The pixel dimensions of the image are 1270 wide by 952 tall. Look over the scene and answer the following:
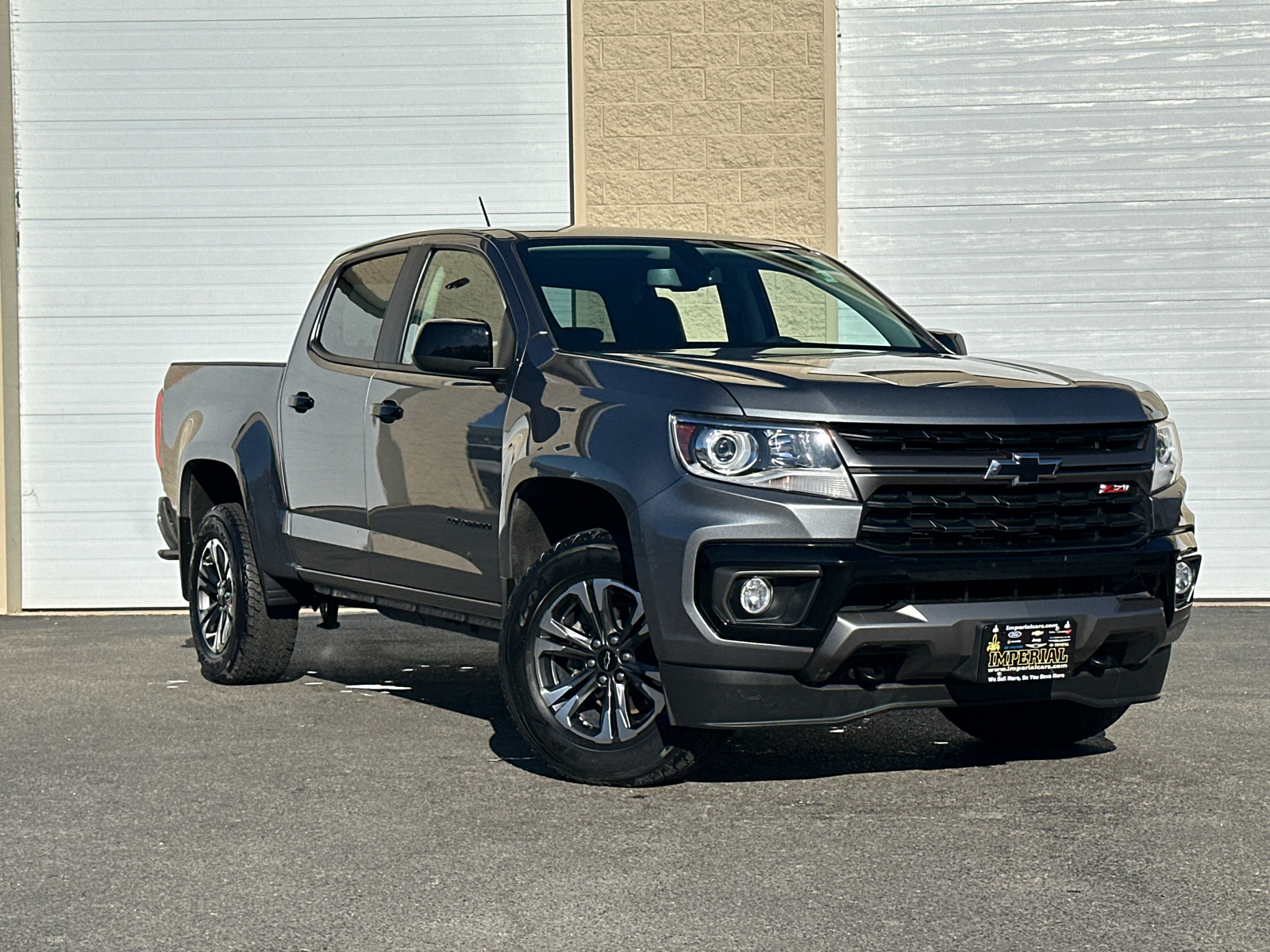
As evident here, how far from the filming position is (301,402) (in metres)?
7.99

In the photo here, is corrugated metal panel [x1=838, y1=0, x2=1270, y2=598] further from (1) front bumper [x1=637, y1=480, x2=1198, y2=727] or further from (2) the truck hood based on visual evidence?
(1) front bumper [x1=637, y1=480, x2=1198, y2=727]

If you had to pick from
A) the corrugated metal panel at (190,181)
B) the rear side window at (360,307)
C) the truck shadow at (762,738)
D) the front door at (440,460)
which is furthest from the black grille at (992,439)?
the corrugated metal panel at (190,181)

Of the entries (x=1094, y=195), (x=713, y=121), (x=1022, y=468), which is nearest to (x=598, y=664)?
(x=1022, y=468)

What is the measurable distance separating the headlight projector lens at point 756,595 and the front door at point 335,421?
7.86 ft

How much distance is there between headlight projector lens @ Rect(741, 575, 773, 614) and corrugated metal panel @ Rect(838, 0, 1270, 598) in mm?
7177

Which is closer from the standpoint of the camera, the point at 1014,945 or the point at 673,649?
the point at 1014,945

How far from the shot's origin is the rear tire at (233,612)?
847 cm

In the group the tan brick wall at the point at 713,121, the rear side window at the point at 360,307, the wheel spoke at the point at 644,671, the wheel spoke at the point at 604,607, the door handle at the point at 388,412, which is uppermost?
the tan brick wall at the point at 713,121

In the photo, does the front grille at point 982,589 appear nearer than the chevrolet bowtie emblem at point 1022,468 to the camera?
Yes

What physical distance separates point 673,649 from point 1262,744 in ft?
8.66

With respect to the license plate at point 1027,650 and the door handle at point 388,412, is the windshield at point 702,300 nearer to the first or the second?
the door handle at point 388,412

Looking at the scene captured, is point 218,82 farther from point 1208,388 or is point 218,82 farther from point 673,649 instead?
point 673,649

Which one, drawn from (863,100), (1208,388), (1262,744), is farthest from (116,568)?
(1262,744)

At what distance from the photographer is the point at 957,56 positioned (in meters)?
12.5
